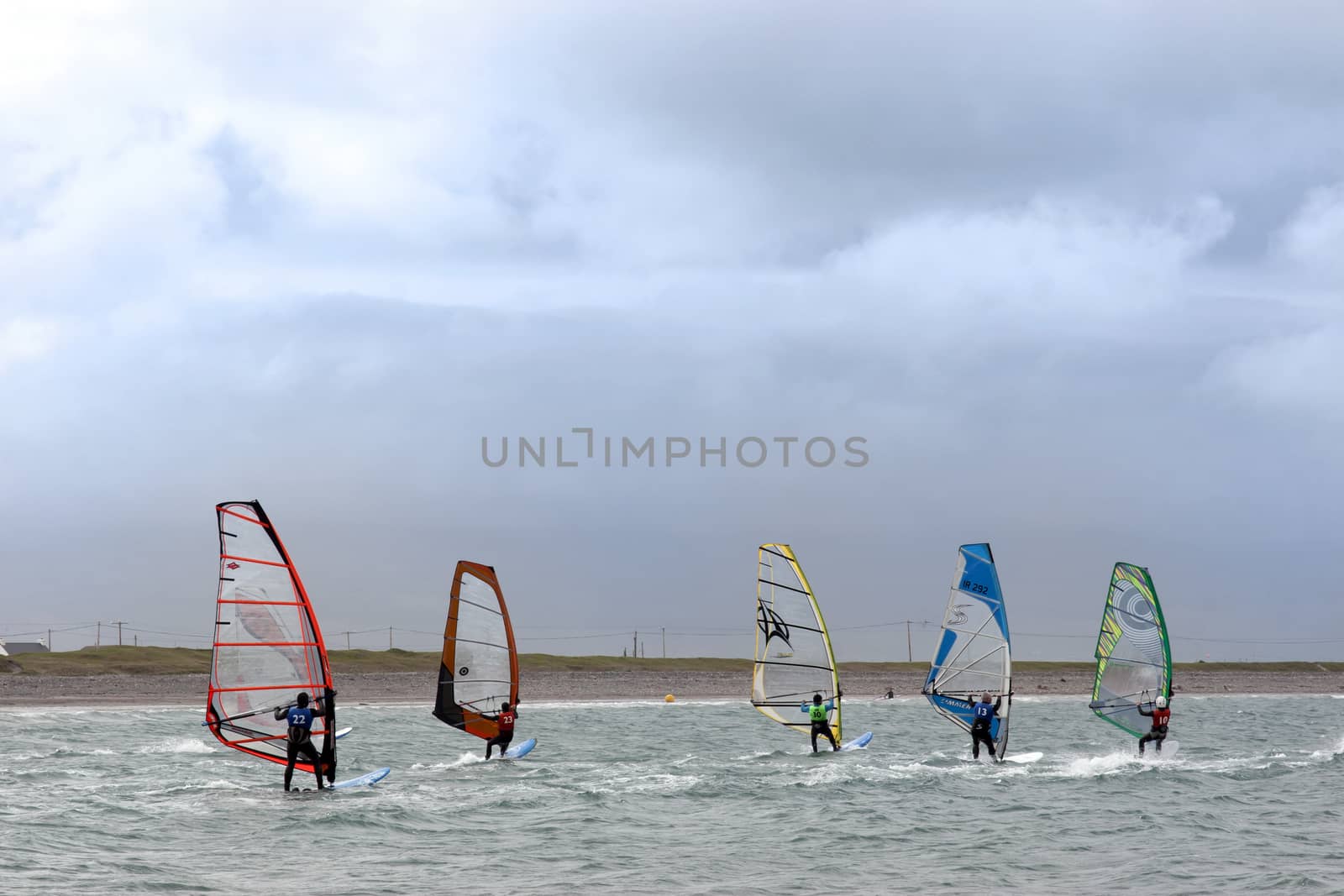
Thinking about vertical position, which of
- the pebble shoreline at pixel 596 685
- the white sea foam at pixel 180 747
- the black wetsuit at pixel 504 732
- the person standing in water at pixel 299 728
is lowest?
the pebble shoreline at pixel 596 685

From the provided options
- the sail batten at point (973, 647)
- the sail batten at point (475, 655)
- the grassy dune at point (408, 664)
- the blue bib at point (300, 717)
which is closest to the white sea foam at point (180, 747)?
the sail batten at point (475, 655)

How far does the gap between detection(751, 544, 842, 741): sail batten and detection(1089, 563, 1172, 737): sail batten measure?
533 cm

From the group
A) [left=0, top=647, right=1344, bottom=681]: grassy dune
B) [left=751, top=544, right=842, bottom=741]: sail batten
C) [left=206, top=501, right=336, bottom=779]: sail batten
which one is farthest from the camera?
[left=0, top=647, right=1344, bottom=681]: grassy dune

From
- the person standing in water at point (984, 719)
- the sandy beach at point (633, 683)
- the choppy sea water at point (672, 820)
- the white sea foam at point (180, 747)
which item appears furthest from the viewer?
the sandy beach at point (633, 683)

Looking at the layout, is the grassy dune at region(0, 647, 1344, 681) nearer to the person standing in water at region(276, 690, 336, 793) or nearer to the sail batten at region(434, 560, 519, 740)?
the sail batten at region(434, 560, 519, 740)

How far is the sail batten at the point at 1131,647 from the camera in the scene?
24.9 meters

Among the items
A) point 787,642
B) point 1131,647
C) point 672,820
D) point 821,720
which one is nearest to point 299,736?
point 672,820

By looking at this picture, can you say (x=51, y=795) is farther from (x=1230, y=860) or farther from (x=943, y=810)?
(x=1230, y=860)

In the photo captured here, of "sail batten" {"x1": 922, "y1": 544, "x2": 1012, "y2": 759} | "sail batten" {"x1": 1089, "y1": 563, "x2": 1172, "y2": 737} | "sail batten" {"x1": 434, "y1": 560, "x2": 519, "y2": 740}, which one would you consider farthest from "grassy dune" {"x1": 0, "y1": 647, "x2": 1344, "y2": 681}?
"sail batten" {"x1": 1089, "y1": 563, "x2": 1172, "y2": 737}

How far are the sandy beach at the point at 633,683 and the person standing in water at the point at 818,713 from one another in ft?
85.0

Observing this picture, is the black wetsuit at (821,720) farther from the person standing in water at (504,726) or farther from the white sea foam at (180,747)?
the white sea foam at (180,747)

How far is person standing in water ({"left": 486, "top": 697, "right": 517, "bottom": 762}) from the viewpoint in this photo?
2436 cm

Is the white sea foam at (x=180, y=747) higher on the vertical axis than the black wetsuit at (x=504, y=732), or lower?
lower

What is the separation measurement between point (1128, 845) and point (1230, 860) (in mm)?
1268
